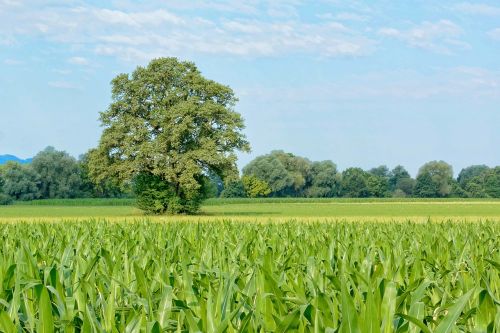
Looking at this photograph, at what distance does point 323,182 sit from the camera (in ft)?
513

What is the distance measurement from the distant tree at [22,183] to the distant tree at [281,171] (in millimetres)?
46487

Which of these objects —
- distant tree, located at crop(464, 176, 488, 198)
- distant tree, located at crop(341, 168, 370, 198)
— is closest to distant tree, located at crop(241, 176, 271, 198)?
distant tree, located at crop(341, 168, 370, 198)

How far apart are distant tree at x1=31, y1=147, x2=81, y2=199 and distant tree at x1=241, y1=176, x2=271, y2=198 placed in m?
34.7

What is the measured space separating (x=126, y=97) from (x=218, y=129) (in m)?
8.17

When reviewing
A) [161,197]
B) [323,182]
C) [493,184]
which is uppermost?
[323,182]

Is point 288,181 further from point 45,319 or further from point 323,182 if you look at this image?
point 45,319

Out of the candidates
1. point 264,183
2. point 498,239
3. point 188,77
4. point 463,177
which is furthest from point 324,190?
point 498,239

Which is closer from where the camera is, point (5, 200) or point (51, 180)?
point (5, 200)

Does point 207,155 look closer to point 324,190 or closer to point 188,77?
point 188,77

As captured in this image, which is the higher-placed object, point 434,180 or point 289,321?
point 434,180

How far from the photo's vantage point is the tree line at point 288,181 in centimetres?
12506

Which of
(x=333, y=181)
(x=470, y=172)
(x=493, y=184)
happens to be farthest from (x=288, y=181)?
(x=470, y=172)

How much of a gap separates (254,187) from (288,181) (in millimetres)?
11540

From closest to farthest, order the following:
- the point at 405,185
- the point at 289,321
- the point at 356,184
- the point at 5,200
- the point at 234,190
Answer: the point at 289,321 → the point at 5,200 → the point at 234,190 → the point at 356,184 → the point at 405,185
